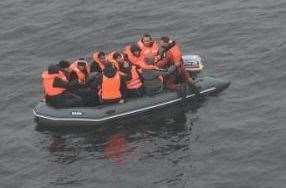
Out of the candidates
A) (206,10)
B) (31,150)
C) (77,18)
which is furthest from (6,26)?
(31,150)

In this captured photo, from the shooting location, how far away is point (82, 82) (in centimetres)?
2820

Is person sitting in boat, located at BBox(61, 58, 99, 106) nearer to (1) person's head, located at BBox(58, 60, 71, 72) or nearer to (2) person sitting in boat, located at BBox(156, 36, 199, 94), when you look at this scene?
(1) person's head, located at BBox(58, 60, 71, 72)

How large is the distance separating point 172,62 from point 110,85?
3.00 m

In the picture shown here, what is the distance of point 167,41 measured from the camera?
29094mm

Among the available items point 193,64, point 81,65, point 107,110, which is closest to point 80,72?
point 81,65

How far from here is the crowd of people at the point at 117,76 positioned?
27.6m

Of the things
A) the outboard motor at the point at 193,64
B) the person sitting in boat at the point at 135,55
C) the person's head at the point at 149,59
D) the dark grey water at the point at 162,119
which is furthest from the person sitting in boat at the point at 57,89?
the outboard motor at the point at 193,64

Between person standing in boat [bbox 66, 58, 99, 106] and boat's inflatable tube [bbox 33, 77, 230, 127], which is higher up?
person standing in boat [bbox 66, 58, 99, 106]

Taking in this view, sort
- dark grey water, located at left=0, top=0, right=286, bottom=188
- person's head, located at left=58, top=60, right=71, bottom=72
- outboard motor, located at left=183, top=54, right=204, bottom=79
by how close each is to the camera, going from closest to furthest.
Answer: dark grey water, located at left=0, top=0, right=286, bottom=188, person's head, located at left=58, top=60, right=71, bottom=72, outboard motor, located at left=183, top=54, right=204, bottom=79

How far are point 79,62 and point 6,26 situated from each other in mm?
10541

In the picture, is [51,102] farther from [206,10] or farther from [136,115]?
[206,10]

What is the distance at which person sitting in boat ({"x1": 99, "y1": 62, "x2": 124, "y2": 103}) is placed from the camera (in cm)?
2727

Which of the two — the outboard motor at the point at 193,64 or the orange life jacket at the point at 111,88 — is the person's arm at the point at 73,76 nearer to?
the orange life jacket at the point at 111,88

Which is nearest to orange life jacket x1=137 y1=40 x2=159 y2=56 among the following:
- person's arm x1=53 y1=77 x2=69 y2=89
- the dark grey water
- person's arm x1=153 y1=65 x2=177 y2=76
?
person's arm x1=153 y1=65 x2=177 y2=76
